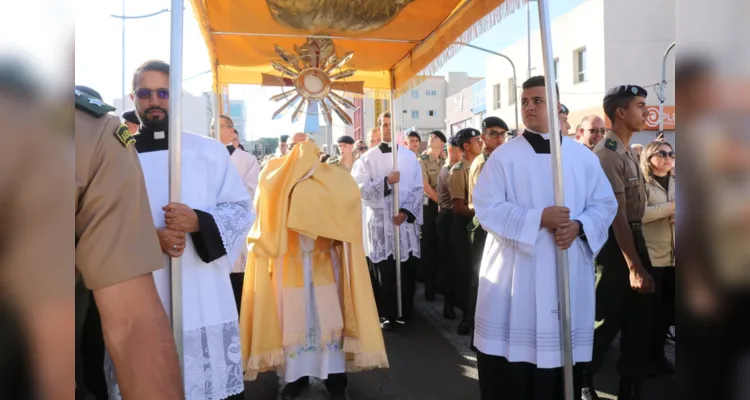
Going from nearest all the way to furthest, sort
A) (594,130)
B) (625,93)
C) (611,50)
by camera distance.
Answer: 1. (625,93)
2. (594,130)
3. (611,50)

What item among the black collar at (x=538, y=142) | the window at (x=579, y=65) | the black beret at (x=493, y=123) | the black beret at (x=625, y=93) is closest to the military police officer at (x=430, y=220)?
the black beret at (x=493, y=123)

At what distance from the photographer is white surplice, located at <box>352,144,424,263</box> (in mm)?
5531

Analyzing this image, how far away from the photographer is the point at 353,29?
4.34m

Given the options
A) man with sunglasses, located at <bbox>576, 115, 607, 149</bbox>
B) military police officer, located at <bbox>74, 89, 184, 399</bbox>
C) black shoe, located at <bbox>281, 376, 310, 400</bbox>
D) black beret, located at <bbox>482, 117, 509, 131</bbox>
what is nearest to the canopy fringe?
black beret, located at <bbox>482, 117, 509, 131</bbox>

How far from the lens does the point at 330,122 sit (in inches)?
176

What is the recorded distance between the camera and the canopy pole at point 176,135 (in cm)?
207

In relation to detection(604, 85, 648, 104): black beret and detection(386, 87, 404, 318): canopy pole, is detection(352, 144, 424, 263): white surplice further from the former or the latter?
detection(604, 85, 648, 104): black beret

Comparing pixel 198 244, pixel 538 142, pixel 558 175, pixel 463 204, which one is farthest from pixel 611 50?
pixel 198 244

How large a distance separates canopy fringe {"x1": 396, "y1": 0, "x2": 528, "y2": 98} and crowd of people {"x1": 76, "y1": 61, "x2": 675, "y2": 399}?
0.51 meters

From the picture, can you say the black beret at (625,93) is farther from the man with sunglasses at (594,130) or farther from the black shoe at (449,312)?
the black shoe at (449,312)

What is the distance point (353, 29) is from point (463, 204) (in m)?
2.03

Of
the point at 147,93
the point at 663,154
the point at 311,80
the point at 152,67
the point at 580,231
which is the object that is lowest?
the point at 580,231

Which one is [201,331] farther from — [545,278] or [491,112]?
[491,112]

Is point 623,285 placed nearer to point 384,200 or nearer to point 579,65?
point 384,200
